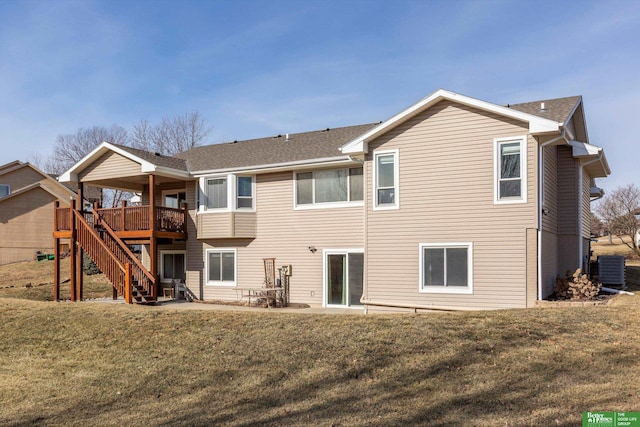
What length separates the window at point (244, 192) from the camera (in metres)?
18.4

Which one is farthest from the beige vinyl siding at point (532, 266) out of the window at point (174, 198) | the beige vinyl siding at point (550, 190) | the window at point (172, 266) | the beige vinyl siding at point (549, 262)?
the window at point (174, 198)

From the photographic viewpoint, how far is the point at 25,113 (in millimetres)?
29406

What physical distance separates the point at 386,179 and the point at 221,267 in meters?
7.69

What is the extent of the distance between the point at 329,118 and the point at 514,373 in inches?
1012

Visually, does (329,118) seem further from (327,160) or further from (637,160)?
(637,160)

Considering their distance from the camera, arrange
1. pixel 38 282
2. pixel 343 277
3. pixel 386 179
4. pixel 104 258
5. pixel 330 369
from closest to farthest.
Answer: pixel 330 369
pixel 386 179
pixel 343 277
pixel 104 258
pixel 38 282

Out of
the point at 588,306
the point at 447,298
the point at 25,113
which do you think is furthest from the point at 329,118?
the point at 588,306

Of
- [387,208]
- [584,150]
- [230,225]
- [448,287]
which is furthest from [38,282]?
[584,150]

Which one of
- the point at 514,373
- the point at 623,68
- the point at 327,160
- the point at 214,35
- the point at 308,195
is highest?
the point at 214,35

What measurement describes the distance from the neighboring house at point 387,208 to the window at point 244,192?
5cm

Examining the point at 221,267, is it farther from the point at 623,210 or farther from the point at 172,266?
the point at 623,210

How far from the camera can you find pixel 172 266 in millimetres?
20703

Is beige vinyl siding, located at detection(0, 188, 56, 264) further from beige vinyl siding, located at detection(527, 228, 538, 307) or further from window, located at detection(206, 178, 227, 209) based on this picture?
beige vinyl siding, located at detection(527, 228, 538, 307)

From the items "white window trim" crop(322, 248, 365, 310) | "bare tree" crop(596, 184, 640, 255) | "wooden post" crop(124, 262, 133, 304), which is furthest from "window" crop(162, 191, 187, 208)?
"bare tree" crop(596, 184, 640, 255)
